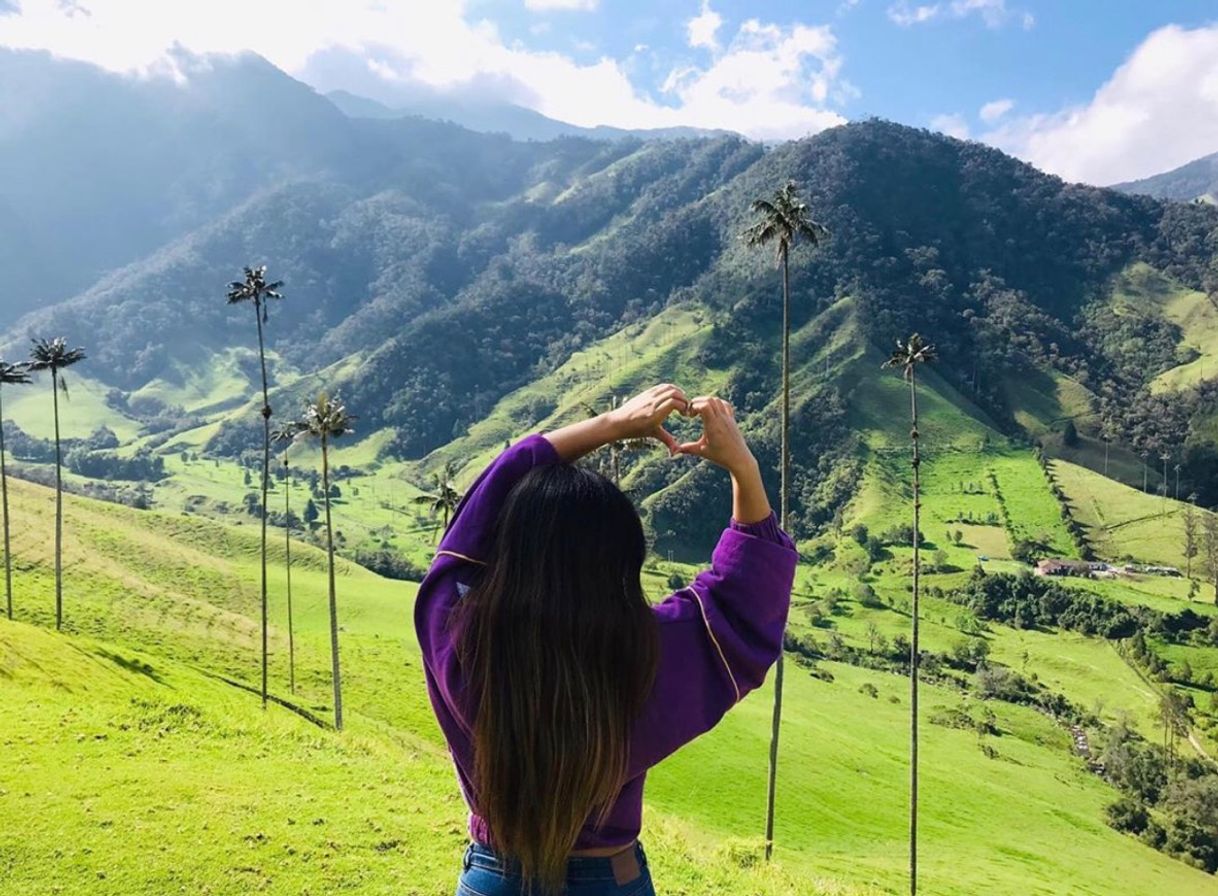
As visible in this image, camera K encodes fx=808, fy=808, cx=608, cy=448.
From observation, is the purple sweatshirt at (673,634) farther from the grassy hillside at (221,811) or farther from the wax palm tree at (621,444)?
the grassy hillside at (221,811)

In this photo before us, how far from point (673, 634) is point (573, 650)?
341mm

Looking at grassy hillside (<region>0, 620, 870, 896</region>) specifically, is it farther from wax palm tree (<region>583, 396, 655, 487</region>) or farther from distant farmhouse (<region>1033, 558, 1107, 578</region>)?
distant farmhouse (<region>1033, 558, 1107, 578</region>)

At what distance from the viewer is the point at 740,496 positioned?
2844 mm

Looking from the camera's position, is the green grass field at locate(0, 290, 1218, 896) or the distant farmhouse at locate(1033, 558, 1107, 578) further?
the distant farmhouse at locate(1033, 558, 1107, 578)

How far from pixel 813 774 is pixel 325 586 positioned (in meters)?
56.7

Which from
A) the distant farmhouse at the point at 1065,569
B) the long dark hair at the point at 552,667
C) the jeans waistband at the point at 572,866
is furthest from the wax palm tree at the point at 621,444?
the distant farmhouse at the point at 1065,569

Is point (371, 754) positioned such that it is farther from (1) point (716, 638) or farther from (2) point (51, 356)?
(2) point (51, 356)

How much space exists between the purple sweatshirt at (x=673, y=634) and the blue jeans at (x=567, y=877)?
0.06 metres

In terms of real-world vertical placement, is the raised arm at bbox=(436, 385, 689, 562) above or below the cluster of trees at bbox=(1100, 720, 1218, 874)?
above

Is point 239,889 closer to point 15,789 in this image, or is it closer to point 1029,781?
point 15,789

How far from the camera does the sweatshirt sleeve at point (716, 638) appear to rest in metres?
2.59

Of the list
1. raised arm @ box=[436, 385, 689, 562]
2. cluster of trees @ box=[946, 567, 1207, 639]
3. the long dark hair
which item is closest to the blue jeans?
the long dark hair

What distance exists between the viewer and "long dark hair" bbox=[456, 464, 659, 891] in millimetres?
2475

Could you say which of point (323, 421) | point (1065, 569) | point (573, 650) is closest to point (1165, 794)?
point (1065, 569)
